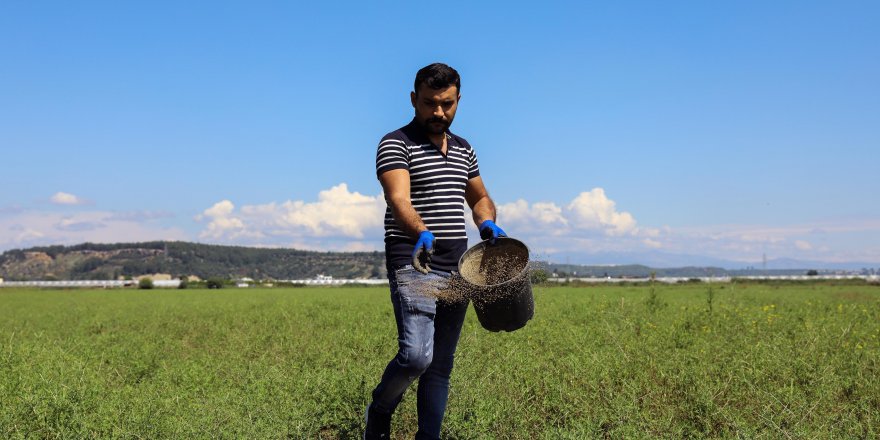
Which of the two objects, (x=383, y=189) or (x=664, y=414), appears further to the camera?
(x=664, y=414)

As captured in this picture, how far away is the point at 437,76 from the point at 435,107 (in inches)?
7.2

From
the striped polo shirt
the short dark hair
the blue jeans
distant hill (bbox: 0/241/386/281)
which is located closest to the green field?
the blue jeans

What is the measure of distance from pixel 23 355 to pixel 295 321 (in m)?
6.14

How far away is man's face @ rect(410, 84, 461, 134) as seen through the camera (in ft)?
13.5

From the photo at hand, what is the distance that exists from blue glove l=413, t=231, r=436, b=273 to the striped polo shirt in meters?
0.16

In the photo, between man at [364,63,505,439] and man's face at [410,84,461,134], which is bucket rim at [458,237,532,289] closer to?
man at [364,63,505,439]

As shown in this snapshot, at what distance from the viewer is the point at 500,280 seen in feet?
13.7

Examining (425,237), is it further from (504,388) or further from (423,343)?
(504,388)

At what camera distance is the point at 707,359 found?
7.57 metres

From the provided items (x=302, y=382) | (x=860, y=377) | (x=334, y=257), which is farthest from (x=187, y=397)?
(x=334, y=257)

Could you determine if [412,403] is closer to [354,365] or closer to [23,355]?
[354,365]

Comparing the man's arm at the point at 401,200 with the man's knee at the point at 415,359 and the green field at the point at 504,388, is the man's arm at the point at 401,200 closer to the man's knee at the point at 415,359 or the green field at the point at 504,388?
the man's knee at the point at 415,359

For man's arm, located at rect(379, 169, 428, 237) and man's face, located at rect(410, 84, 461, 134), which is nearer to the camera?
man's arm, located at rect(379, 169, 428, 237)

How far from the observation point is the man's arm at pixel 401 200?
3914mm
